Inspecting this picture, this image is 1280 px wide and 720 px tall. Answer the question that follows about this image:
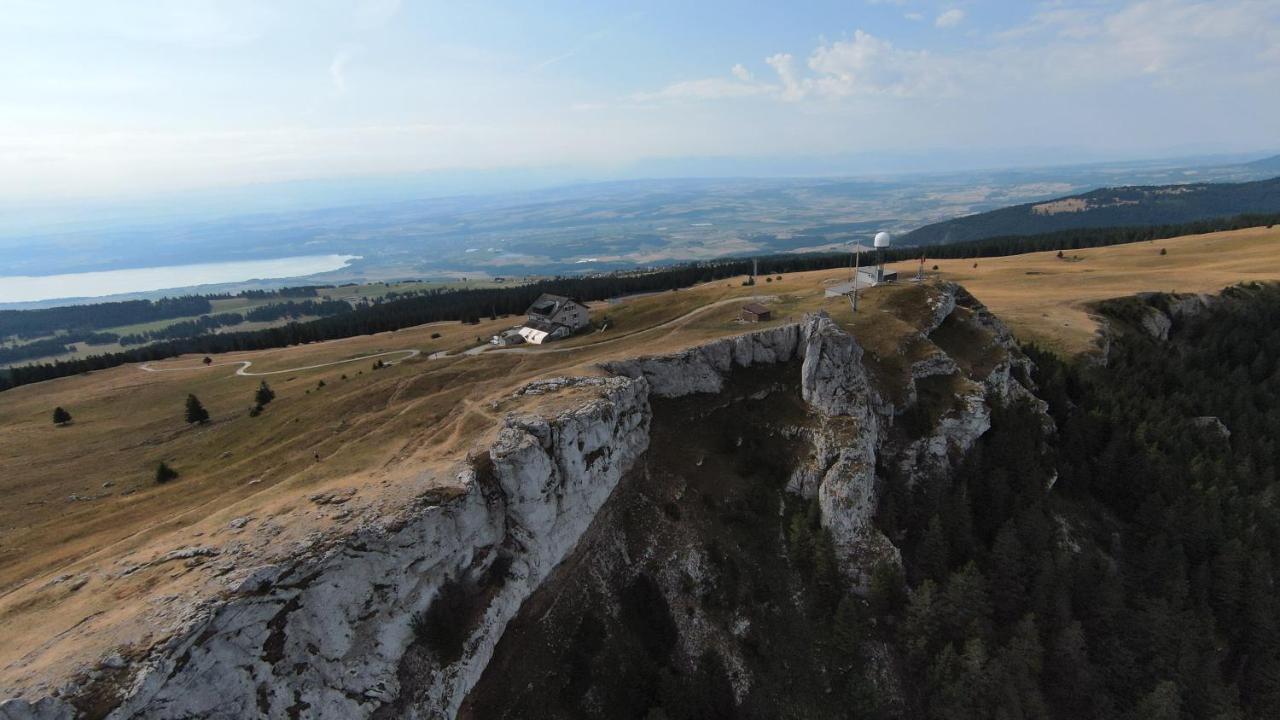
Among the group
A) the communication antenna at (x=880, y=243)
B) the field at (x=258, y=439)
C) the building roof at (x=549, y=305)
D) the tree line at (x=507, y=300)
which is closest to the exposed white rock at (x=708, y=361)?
the field at (x=258, y=439)

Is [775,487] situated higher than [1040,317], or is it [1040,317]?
[1040,317]

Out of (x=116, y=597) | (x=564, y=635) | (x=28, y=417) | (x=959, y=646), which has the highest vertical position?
(x=28, y=417)

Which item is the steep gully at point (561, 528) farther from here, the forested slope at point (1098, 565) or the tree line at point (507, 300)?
the tree line at point (507, 300)

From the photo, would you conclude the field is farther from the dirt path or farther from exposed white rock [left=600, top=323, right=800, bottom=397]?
exposed white rock [left=600, top=323, right=800, bottom=397]

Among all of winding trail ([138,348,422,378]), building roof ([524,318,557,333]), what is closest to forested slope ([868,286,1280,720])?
building roof ([524,318,557,333])

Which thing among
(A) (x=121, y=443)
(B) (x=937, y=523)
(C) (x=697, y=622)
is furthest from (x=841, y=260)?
(A) (x=121, y=443)

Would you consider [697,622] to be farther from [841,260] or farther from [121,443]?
[841,260]

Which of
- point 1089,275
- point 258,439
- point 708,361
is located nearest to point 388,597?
point 258,439
